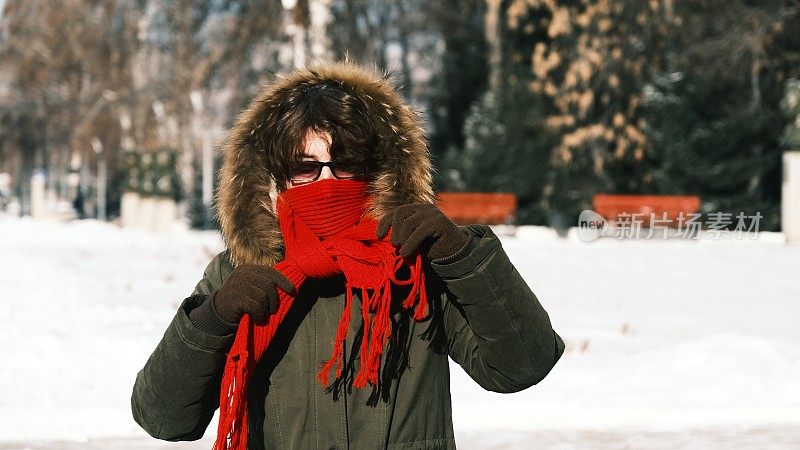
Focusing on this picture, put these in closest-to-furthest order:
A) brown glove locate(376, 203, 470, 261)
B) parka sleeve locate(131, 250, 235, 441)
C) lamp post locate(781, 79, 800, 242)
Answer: brown glove locate(376, 203, 470, 261)
parka sleeve locate(131, 250, 235, 441)
lamp post locate(781, 79, 800, 242)

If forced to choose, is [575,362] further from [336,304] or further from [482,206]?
[482,206]

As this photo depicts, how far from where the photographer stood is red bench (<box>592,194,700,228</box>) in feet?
82.0

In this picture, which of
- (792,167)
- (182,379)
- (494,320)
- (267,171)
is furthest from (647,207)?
(182,379)

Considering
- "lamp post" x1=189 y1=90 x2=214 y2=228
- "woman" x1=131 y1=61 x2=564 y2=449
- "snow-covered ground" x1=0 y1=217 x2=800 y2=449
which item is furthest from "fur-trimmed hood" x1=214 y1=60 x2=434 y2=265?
"lamp post" x1=189 y1=90 x2=214 y2=228

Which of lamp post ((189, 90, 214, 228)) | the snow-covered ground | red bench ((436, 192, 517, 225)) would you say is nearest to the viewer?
the snow-covered ground

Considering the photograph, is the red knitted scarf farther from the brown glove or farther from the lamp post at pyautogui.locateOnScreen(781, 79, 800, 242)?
the lamp post at pyautogui.locateOnScreen(781, 79, 800, 242)

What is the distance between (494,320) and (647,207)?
2311 cm

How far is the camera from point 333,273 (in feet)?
7.64

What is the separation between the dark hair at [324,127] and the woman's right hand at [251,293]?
302mm

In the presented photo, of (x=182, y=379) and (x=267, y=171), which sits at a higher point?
(x=267, y=171)

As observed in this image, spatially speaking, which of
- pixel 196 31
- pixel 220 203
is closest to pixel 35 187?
pixel 196 31

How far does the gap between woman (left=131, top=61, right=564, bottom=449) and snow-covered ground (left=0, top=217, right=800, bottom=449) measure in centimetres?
465

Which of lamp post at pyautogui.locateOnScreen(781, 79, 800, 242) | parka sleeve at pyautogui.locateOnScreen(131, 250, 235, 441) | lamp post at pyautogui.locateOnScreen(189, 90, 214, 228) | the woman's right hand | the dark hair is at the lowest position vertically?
lamp post at pyautogui.locateOnScreen(189, 90, 214, 228)

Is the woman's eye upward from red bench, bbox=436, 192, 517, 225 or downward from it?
upward
